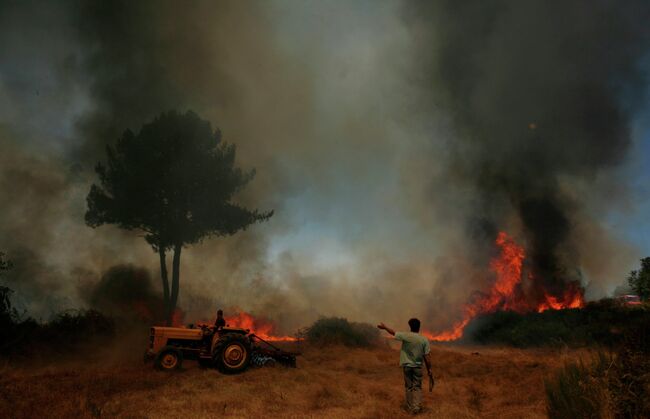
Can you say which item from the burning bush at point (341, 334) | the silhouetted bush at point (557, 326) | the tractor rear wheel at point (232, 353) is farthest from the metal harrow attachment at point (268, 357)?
the silhouetted bush at point (557, 326)

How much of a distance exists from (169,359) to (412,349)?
30.7 feet

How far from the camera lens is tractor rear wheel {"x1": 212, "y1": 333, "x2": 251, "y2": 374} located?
46.3ft

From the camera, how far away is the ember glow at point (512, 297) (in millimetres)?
34916

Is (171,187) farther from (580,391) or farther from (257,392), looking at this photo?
(580,391)

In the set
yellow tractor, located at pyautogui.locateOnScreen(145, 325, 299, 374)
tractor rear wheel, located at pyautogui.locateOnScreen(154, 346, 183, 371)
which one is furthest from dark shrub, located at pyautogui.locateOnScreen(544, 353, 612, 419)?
tractor rear wheel, located at pyautogui.locateOnScreen(154, 346, 183, 371)

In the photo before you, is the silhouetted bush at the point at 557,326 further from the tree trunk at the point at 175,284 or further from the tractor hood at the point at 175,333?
the tree trunk at the point at 175,284

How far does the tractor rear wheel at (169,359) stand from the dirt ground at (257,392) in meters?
0.41

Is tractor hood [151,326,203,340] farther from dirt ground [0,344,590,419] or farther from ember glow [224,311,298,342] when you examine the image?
ember glow [224,311,298,342]

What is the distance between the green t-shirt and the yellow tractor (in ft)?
20.4

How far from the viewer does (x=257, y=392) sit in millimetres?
11602

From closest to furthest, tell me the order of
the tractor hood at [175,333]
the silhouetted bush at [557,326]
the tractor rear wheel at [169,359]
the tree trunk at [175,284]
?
the tractor rear wheel at [169,359]
the tractor hood at [175,333]
the silhouetted bush at [557,326]
the tree trunk at [175,284]

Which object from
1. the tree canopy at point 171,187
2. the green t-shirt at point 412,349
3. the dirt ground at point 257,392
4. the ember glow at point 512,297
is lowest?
the dirt ground at point 257,392

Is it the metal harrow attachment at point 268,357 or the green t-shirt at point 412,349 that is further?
the metal harrow attachment at point 268,357

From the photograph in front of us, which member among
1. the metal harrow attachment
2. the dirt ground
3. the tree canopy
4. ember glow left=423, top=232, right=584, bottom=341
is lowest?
the dirt ground
